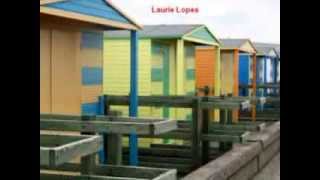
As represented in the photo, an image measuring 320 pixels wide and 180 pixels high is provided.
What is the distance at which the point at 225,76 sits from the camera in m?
14.1

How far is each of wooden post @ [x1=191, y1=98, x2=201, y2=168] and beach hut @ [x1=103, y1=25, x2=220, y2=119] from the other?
4.12 feet

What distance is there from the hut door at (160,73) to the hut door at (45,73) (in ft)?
12.0

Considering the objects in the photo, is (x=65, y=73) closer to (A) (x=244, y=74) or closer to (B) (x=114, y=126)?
(B) (x=114, y=126)

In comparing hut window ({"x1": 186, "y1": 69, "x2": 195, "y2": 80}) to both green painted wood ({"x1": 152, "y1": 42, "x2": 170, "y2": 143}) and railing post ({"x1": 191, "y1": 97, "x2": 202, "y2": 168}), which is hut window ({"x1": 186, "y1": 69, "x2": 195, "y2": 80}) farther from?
railing post ({"x1": 191, "y1": 97, "x2": 202, "y2": 168})

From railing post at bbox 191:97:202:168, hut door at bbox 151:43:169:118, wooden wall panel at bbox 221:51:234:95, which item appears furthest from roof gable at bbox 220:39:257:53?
railing post at bbox 191:97:202:168

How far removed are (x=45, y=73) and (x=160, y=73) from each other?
4.08m

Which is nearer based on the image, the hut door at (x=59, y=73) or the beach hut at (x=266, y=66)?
the hut door at (x=59, y=73)

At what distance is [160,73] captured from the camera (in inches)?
383

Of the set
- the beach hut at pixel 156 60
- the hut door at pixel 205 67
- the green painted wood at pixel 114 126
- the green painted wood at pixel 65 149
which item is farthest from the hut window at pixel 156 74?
the green painted wood at pixel 65 149

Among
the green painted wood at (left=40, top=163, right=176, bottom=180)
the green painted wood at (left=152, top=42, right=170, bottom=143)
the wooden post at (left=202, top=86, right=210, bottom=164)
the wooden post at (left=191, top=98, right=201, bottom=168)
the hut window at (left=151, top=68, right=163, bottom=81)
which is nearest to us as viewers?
the green painted wood at (left=40, top=163, right=176, bottom=180)

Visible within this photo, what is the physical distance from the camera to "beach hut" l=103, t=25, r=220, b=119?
355 inches

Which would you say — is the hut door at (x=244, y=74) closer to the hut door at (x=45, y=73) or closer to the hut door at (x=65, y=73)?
the hut door at (x=65, y=73)

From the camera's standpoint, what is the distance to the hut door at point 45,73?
574cm
